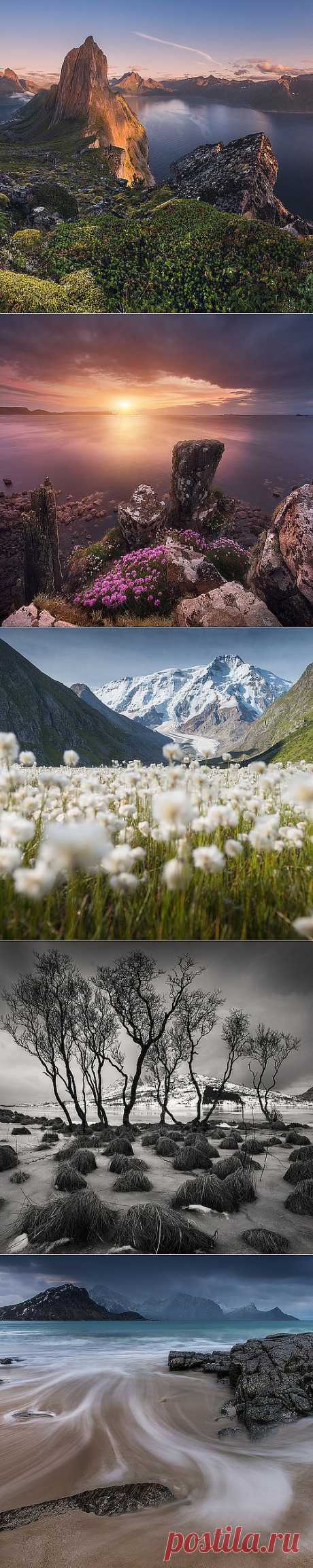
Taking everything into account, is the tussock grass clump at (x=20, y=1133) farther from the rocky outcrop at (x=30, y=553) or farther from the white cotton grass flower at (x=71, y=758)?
the rocky outcrop at (x=30, y=553)

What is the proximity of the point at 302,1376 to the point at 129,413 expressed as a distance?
4990mm

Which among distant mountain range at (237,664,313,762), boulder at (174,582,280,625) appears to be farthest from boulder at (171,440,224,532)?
distant mountain range at (237,664,313,762)

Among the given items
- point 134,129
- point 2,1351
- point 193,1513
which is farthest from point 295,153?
point 2,1351

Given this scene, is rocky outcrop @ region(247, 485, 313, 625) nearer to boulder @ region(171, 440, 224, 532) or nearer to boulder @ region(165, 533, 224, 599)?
boulder @ region(165, 533, 224, 599)

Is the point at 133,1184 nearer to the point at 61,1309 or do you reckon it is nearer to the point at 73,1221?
the point at 73,1221

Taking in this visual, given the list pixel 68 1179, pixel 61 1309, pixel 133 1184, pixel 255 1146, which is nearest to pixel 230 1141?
pixel 255 1146

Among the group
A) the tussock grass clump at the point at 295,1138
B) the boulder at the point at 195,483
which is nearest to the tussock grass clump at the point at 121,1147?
the tussock grass clump at the point at 295,1138

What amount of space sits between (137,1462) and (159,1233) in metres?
1.13

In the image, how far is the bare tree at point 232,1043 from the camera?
5.33m

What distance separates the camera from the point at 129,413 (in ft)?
15.0

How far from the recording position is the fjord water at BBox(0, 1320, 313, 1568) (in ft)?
10.6

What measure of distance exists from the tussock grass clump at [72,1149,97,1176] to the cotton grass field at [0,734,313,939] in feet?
7.35

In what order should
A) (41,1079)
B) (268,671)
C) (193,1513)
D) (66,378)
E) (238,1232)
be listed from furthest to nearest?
(41,1079) → (238,1232) → (66,378) → (268,671) → (193,1513)

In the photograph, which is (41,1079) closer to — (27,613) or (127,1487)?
(127,1487)
